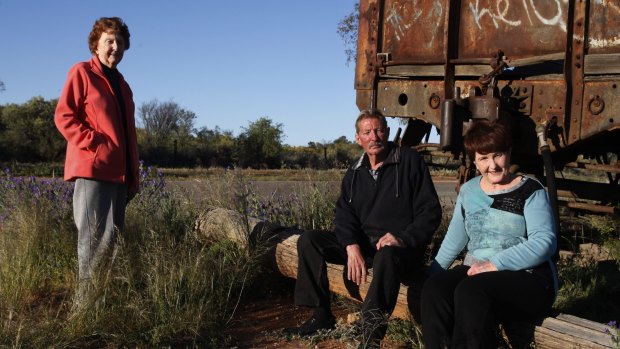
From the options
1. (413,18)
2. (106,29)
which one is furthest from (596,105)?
(106,29)

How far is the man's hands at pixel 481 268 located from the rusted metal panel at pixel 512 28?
8.53 feet

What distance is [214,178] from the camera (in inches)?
279

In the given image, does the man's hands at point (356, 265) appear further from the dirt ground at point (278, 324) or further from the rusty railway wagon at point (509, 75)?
the rusty railway wagon at point (509, 75)

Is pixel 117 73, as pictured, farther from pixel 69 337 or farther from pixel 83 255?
pixel 69 337

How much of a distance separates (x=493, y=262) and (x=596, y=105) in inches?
90.3

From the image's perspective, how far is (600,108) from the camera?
4883 mm

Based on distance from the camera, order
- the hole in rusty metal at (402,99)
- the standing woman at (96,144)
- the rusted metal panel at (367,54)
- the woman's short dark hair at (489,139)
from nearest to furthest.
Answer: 1. the woman's short dark hair at (489,139)
2. the standing woman at (96,144)
3. the hole in rusty metal at (402,99)
4. the rusted metal panel at (367,54)

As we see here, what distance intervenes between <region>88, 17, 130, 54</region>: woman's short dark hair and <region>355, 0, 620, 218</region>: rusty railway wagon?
2.55 metres

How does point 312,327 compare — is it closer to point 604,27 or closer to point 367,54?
point 604,27

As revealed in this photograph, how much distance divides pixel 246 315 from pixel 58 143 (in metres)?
24.5

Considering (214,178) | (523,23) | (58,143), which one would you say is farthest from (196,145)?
(523,23)

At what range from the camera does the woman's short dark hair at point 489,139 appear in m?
3.34

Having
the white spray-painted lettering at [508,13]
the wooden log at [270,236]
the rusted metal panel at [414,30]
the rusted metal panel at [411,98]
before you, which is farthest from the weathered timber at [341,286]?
the white spray-painted lettering at [508,13]

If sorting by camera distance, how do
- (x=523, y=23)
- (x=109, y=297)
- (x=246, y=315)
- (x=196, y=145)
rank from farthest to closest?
(x=196, y=145), (x=523, y=23), (x=246, y=315), (x=109, y=297)
